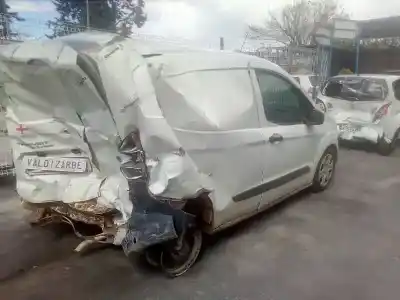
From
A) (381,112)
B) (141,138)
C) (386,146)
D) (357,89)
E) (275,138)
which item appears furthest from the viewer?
(357,89)

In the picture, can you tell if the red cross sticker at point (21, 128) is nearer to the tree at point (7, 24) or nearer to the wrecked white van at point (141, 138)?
the wrecked white van at point (141, 138)

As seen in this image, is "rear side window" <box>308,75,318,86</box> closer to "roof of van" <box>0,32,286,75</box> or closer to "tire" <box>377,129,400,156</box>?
"tire" <box>377,129,400,156</box>

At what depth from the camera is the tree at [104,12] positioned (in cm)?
602

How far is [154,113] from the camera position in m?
2.82

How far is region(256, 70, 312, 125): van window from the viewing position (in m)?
4.01

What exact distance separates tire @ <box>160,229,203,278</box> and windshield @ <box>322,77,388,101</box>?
5.69m

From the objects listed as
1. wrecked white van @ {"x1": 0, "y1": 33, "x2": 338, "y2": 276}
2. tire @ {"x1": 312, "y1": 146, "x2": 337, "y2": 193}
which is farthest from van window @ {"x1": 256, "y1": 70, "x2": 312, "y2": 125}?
tire @ {"x1": 312, "y1": 146, "x2": 337, "y2": 193}

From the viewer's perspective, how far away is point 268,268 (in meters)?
3.39

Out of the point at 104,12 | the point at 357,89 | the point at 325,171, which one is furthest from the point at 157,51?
the point at 357,89

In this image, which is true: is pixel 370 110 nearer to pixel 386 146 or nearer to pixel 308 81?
pixel 386 146

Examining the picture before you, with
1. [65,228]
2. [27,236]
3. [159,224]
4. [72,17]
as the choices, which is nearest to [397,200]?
[159,224]

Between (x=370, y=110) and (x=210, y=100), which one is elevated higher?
(x=210, y=100)

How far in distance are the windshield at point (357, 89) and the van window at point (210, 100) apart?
15.9ft

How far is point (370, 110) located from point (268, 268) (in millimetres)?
5183
